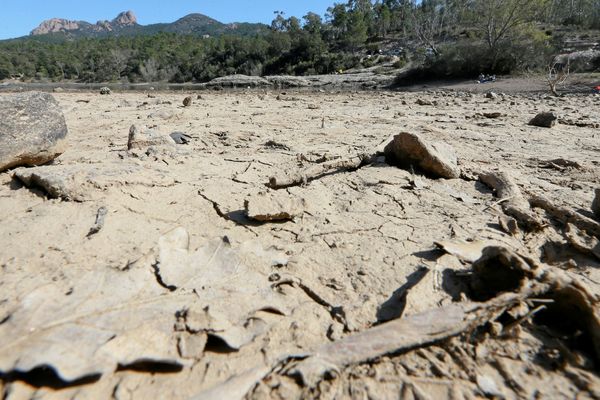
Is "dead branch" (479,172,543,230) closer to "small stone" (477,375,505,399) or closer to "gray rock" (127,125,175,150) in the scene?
"small stone" (477,375,505,399)

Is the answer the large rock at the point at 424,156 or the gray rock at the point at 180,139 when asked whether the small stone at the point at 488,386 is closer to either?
the large rock at the point at 424,156

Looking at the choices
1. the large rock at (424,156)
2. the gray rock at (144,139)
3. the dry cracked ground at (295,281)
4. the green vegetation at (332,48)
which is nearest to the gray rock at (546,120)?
the dry cracked ground at (295,281)

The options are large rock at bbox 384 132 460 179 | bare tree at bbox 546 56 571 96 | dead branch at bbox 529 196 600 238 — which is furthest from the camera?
bare tree at bbox 546 56 571 96

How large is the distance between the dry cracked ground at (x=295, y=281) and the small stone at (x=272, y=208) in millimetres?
11

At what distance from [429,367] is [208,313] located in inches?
28.3

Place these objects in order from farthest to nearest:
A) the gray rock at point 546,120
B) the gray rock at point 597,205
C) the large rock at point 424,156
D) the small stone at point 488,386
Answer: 1. the gray rock at point 546,120
2. the large rock at point 424,156
3. the gray rock at point 597,205
4. the small stone at point 488,386

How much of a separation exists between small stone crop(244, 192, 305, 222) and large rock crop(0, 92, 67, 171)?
1.72 m

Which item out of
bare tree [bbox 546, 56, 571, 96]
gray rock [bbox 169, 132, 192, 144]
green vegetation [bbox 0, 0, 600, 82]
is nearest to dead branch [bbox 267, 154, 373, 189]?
gray rock [bbox 169, 132, 192, 144]

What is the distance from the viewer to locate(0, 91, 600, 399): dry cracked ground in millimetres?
979

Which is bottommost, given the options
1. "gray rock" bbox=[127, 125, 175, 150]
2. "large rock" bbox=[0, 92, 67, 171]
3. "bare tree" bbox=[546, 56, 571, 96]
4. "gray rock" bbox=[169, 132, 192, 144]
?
"bare tree" bbox=[546, 56, 571, 96]

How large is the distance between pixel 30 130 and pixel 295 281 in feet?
7.55

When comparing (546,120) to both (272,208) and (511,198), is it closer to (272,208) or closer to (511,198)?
(511,198)

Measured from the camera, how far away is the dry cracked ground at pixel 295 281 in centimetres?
98

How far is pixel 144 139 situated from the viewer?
10.1ft
